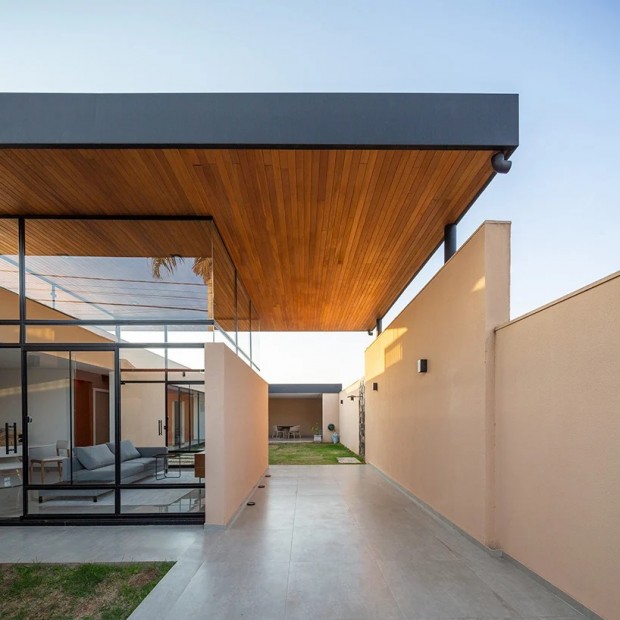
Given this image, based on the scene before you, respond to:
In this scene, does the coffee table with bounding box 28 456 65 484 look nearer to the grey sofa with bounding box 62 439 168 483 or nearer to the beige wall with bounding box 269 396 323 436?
the grey sofa with bounding box 62 439 168 483

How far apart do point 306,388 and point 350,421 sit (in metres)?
6.52

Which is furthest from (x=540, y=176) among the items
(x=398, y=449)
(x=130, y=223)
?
(x=130, y=223)

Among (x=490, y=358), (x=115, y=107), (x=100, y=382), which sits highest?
(x=115, y=107)

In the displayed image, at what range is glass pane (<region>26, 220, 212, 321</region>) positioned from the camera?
629cm

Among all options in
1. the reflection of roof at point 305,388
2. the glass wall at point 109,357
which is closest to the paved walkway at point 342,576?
the glass wall at point 109,357

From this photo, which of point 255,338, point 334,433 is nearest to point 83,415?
point 255,338

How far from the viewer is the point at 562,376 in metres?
3.70

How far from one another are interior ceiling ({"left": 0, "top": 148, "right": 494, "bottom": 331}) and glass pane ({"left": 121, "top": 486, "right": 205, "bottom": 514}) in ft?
9.86

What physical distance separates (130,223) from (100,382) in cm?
204

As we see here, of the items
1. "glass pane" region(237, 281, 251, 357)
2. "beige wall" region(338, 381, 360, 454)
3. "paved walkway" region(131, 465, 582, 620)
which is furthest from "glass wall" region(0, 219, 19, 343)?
"beige wall" region(338, 381, 360, 454)

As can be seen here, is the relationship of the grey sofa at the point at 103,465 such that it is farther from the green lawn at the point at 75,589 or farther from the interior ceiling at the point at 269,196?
the interior ceiling at the point at 269,196

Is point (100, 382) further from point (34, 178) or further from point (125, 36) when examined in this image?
point (125, 36)

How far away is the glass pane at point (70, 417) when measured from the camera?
605cm

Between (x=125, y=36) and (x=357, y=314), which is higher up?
(x=125, y=36)
